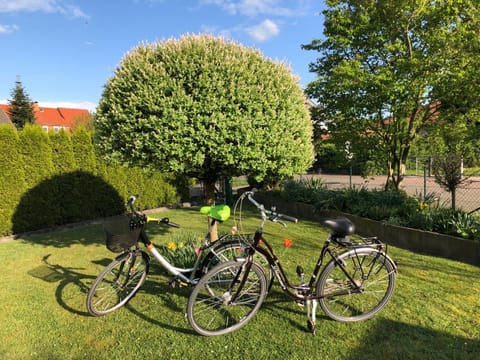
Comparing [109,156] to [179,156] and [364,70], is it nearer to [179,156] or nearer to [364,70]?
[179,156]

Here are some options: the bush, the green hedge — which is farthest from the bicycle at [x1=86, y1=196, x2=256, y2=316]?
the bush

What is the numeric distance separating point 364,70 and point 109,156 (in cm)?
620

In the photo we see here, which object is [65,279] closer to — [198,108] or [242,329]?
[242,329]

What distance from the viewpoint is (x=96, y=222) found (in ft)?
27.1

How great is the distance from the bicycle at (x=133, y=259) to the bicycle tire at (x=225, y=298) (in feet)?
0.79

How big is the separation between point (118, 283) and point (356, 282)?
246cm

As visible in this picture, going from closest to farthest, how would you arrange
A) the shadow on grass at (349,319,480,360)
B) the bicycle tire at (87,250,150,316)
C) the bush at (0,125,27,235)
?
the shadow on grass at (349,319,480,360) < the bicycle tire at (87,250,150,316) < the bush at (0,125,27,235)

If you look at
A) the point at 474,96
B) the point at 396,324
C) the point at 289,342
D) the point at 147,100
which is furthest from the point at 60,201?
the point at 474,96

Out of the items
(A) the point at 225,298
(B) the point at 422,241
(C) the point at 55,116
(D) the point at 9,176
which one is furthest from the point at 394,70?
(C) the point at 55,116

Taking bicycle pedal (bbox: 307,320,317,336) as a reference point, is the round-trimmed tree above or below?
above

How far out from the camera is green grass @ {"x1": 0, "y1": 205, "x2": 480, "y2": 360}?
2533 mm

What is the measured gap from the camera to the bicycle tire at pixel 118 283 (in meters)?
3.06

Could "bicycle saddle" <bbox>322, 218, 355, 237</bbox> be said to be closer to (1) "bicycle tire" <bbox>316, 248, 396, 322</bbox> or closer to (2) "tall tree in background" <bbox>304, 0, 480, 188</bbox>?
(1) "bicycle tire" <bbox>316, 248, 396, 322</bbox>

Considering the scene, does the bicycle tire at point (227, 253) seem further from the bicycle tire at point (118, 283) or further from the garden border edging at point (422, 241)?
the garden border edging at point (422, 241)
